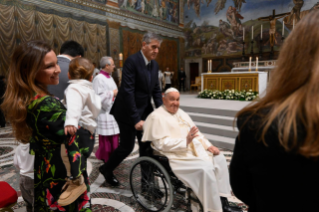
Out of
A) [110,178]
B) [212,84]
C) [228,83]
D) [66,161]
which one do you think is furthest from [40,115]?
[212,84]

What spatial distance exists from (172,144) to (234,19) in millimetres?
16144

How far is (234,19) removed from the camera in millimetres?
15953

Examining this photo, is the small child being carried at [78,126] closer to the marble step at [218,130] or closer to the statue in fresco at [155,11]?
the marble step at [218,130]

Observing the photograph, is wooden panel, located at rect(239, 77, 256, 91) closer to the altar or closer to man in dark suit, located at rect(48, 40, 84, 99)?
the altar

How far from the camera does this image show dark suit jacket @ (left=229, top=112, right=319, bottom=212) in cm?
66

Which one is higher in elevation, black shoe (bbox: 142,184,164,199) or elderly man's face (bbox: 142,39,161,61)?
elderly man's face (bbox: 142,39,161,61)

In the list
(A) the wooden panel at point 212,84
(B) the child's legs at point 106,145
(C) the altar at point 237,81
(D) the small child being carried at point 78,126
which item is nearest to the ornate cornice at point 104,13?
(C) the altar at point 237,81

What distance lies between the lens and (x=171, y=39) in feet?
54.6

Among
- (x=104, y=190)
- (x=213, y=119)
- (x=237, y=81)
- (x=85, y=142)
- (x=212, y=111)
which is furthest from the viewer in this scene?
(x=237, y=81)

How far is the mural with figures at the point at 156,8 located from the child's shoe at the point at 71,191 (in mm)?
12922

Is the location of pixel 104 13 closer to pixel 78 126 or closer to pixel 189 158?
pixel 78 126

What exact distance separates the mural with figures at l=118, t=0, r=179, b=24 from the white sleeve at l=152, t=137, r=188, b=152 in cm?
1216

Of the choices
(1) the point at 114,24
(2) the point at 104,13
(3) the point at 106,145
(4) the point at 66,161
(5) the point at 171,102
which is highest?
(2) the point at 104,13

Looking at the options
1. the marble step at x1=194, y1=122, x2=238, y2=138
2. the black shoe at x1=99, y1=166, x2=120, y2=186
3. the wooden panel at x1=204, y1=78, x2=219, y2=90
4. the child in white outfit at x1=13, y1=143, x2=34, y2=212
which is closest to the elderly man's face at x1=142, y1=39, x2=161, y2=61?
the child in white outfit at x1=13, y1=143, x2=34, y2=212
